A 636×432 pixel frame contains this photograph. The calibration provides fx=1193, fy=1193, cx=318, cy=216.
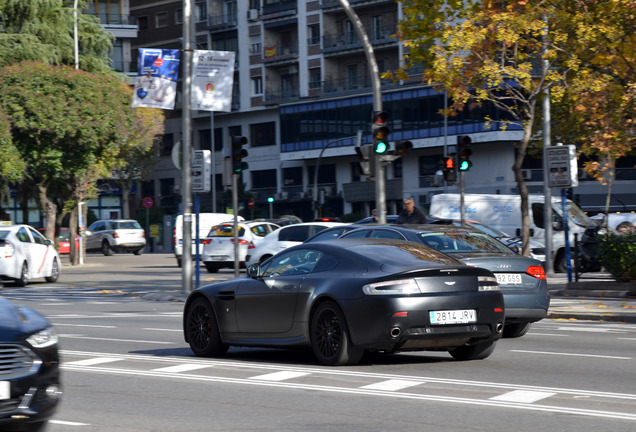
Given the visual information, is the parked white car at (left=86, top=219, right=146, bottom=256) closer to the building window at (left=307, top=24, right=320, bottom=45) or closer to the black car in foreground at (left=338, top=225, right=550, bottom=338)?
the building window at (left=307, top=24, right=320, bottom=45)

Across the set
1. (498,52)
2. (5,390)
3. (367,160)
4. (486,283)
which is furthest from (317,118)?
(5,390)

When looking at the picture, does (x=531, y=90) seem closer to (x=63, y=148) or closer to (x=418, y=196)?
(x=63, y=148)

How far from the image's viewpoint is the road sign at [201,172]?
80.4ft

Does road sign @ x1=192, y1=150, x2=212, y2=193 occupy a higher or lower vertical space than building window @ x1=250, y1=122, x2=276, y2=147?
lower

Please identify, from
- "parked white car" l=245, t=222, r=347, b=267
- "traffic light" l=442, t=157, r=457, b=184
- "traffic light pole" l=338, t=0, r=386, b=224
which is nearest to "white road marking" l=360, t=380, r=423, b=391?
"traffic light pole" l=338, t=0, r=386, b=224

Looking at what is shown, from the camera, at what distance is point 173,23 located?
281 feet

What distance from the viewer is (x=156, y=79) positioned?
24203 mm

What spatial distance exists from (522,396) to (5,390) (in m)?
4.17

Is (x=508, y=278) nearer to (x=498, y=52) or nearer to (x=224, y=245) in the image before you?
(x=498, y=52)

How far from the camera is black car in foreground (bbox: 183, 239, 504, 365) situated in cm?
1103

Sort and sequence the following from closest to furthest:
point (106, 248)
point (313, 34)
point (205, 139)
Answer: point (106, 248), point (313, 34), point (205, 139)

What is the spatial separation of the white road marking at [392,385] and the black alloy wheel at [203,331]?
2956 mm

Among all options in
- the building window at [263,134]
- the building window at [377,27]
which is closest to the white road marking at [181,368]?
the building window at [377,27]

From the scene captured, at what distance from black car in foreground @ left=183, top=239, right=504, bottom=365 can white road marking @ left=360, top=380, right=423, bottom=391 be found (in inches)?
28.4
